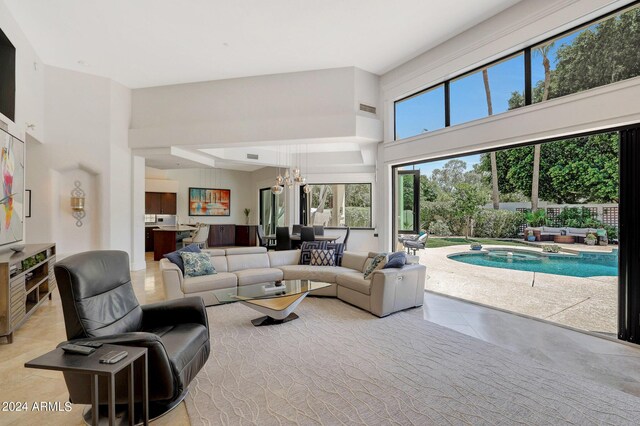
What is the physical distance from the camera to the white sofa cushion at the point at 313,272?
4.79m

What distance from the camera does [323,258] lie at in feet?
17.5

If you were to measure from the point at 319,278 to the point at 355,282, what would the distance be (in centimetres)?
74

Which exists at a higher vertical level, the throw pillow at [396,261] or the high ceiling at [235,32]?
the high ceiling at [235,32]

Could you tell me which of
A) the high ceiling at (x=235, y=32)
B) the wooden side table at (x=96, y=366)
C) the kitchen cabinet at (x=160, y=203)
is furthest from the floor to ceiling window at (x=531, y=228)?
the kitchen cabinet at (x=160, y=203)

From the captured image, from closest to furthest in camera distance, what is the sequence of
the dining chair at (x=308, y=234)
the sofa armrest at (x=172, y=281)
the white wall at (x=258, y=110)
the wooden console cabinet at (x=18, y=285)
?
the wooden console cabinet at (x=18, y=285)
the sofa armrest at (x=172, y=281)
the white wall at (x=258, y=110)
the dining chair at (x=308, y=234)

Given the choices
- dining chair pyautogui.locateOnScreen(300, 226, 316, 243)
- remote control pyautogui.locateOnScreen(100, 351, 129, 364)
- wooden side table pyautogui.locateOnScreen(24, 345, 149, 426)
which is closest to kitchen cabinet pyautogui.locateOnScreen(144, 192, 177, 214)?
dining chair pyautogui.locateOnScreen(300, 226, 316, 243)

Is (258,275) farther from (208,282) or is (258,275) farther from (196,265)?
(196,265)

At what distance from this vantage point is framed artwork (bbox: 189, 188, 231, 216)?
11406mm

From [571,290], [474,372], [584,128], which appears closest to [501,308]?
[571,290]

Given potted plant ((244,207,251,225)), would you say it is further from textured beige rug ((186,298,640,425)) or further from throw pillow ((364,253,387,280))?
textured beige rug ((186,298,640,425))

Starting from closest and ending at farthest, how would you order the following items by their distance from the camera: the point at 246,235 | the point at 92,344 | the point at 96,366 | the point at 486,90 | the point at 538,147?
the point at 96,366
the point at 92,344
the point at 538,147
the point at 486,90
the point at 246,235

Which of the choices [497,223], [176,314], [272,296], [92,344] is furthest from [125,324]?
[497,223]

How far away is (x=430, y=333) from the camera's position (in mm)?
3404

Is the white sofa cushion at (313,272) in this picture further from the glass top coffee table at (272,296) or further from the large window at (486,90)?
the large window at (486,90)
